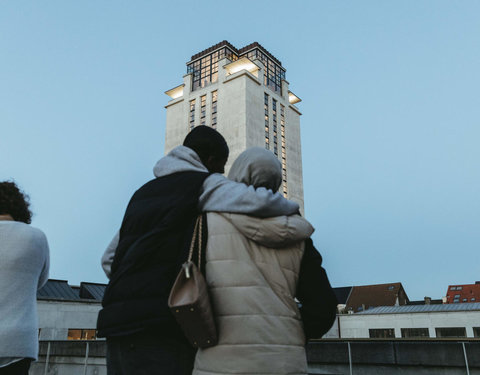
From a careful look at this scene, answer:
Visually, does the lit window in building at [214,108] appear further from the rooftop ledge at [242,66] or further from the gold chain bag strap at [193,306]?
the gold chain bag strap at [193,306]

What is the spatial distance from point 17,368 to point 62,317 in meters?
22.1

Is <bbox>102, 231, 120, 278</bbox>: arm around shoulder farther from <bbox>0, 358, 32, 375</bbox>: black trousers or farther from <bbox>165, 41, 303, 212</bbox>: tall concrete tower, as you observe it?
<bbox>165, 41, 303, 212</bbox>: tall concrete tower

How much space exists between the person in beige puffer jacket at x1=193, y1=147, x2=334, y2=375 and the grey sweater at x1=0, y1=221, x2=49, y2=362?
1.40 meters

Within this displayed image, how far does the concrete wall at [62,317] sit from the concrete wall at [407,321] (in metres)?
15.9

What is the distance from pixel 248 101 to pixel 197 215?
65.5m

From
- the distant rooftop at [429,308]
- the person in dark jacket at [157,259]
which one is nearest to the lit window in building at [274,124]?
the distant rooftop at [429,308]

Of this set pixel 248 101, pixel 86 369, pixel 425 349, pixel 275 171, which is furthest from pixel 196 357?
pixel 248 101

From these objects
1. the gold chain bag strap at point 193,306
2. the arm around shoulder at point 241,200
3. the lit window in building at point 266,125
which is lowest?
the gold chain bag strap at point 193,306

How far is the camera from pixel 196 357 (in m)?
1.69

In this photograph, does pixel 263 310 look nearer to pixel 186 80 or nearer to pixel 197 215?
pixel 197 215

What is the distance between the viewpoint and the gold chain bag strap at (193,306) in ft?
5.06

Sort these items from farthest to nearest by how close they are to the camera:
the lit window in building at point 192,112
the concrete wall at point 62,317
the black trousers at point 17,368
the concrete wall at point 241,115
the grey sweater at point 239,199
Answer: the lit window in building at point 192,112 → the concrete wall at point 241,115 → the concrete wall at point 62,317 → the black trousers at point 17,368 → the grey sweater at point 239,199

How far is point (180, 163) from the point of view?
2.11 meters

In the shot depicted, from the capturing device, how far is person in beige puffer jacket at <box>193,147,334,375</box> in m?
1.63
